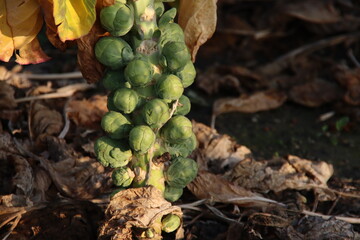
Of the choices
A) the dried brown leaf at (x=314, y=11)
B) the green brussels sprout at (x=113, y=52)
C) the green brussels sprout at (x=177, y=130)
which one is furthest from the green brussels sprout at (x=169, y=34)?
the dried brown leaf at (x=314, y=11)

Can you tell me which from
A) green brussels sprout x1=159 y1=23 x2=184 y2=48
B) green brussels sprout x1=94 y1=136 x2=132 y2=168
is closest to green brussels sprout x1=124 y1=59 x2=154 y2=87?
green brussels sprout x1=159 y1=23 x2=184 y2=48

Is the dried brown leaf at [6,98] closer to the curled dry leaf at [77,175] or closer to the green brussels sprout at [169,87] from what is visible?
the curled dry leaf at [77,175]

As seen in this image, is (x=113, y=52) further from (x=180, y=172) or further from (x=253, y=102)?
(x=253, y=102)

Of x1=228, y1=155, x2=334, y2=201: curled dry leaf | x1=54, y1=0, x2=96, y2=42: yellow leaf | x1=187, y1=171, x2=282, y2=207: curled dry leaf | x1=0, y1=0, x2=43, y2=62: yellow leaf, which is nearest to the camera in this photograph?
x1=54, y1=0, x2=96, y2=42: yellow leaf

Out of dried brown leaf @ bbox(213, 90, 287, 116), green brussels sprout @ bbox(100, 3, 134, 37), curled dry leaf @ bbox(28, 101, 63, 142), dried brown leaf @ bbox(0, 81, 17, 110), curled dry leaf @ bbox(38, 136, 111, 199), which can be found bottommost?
dried brown leaf @ bbox(213, 90, 287, 116)

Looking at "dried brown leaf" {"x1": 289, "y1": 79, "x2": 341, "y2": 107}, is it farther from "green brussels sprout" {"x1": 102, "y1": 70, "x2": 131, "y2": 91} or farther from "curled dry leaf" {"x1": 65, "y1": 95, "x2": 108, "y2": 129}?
"green brussels sprout" {"x1": 102, "y1": 70, "x2": 131, "y2": 91}

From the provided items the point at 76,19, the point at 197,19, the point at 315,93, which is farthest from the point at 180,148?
the point at 315,93

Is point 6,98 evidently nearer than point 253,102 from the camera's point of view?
Yes
